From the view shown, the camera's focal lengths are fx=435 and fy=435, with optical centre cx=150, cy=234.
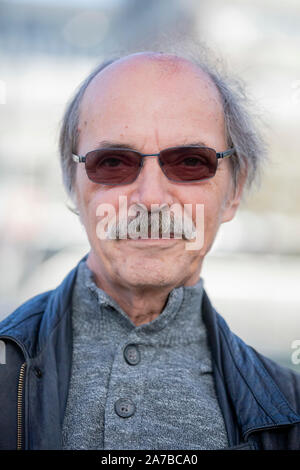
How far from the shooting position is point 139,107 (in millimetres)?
1707

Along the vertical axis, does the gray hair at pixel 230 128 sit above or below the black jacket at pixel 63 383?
above

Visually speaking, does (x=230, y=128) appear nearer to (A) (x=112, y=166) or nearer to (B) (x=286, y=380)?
(A) (x=112, y=166)

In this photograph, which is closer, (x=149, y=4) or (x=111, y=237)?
(x=111, y=237)

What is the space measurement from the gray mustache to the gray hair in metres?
0.49

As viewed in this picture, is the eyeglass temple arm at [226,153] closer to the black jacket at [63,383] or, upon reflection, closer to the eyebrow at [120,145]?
the eyebrow at [120,145]

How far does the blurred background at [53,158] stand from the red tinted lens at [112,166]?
4.72m

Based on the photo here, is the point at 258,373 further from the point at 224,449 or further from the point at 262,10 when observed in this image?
the point at 262,10

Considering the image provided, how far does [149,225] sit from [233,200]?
2.00ft

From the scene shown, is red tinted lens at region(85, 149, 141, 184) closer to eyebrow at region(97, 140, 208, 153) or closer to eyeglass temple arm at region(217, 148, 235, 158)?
eyebrow at region(97, 140, 208, 153)

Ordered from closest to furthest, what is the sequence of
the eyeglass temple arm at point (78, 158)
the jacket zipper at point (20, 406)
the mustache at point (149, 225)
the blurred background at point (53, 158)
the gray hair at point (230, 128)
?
the jacket zipper at point (20, 406) < the mustache at point (149, 225) < the eyeglass temple arm at point (78, 158) < the gray hair at point (230, 128) < the blurred background at point (53, 158)

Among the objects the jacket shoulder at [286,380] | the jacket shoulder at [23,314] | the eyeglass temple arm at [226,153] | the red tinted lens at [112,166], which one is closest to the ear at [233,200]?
the eyeglass temple arm at [226,153]

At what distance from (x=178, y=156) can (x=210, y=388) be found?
36.0 inches

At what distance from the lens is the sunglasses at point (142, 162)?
1688mm
